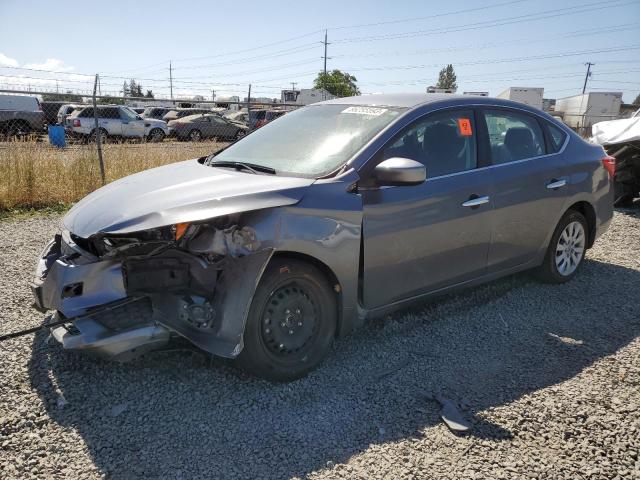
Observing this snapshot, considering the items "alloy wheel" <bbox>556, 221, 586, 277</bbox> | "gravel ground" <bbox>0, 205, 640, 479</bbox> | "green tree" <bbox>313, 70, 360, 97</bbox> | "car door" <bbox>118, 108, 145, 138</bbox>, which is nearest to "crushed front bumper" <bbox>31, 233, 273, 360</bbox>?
"gravel ground" <bbox>0, 205, 640, 479</bbox>

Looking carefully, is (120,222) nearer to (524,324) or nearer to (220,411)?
(220,411)

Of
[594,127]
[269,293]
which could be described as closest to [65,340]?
[269,293]

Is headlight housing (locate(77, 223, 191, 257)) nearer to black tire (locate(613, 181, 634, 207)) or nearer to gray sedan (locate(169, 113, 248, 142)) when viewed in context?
black tire (locate(613, 181, 634, 207))

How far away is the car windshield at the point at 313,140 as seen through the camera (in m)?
3.36

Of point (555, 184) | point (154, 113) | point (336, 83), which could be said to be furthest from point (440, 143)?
point (336, 83)

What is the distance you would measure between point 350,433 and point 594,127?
8841mm

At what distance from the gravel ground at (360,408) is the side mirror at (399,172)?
3.99 ft

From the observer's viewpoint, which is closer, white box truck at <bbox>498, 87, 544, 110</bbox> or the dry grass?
the dry grass

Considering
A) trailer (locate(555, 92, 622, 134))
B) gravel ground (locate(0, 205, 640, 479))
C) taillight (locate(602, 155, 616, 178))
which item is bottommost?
gravel ground (locate(0, 205, 640, 479))

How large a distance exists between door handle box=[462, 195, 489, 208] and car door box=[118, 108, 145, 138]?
20324mm

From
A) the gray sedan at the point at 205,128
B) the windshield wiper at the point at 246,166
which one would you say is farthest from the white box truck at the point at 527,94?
the windshield wiper at the point at 246,166

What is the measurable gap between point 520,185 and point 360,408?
231cm

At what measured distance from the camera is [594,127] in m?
9.39

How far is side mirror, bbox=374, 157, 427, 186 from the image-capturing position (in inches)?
123
